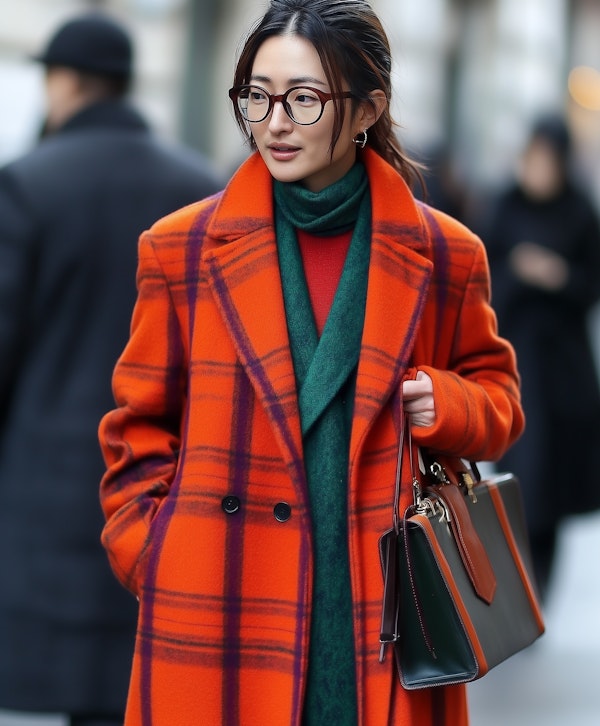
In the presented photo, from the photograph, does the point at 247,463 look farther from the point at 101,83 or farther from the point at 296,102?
the point at 101,83

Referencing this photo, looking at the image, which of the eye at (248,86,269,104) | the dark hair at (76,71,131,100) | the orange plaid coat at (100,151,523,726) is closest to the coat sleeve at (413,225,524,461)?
the orange plaid coat at (100,151,523,726)

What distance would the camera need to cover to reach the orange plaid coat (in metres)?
2.58

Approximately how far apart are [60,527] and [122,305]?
1.97 ft

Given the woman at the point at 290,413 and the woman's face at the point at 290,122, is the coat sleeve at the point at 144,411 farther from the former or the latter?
the woman's face at the point at 290,122

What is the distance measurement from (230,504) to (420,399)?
0.39 metres

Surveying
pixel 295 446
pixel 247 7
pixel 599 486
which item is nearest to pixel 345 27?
pixel 295 446

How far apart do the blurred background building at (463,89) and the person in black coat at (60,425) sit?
712mm

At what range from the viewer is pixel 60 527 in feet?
12.3

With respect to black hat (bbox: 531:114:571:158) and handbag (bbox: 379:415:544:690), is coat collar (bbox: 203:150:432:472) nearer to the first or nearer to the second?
handbag (bbox: 379:415:544:690)

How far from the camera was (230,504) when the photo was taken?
2623mm

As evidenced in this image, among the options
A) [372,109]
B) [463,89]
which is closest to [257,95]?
[372,109]

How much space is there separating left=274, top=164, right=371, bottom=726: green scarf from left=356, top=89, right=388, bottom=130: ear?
15 cm

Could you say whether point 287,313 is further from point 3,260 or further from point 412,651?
point 3,260

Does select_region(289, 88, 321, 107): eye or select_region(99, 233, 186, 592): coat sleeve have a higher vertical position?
select_region(289, 88, 321, 107): eye
